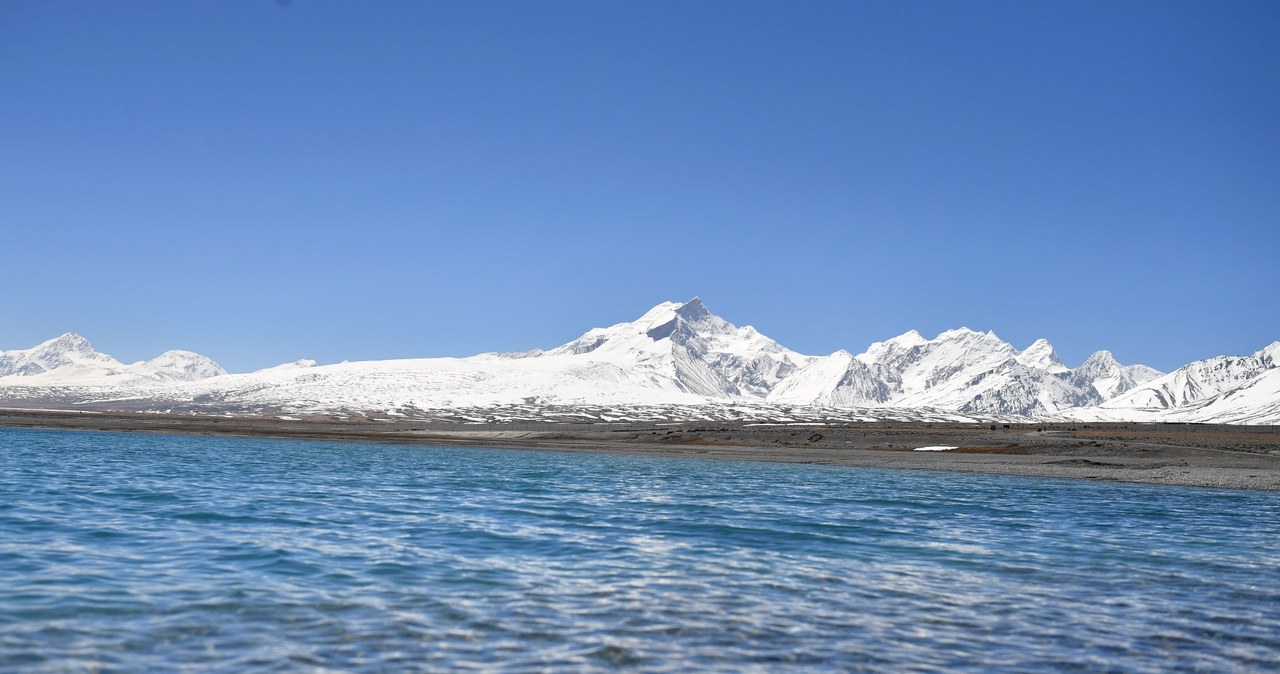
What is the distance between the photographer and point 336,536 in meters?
22.9

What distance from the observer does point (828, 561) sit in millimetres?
20750

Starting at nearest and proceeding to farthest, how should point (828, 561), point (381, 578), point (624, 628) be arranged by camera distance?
point (624, 628), point (381, 578), point (828, 561)

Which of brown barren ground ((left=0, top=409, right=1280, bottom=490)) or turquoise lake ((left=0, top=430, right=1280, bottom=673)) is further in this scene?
brown barren ground ((left=0, top=409, right=1280, bottom=490))

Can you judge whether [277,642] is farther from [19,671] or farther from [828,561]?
[828,561]

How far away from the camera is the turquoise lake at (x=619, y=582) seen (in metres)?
12.4

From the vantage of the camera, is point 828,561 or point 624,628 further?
point 828,561

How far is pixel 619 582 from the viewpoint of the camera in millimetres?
17516

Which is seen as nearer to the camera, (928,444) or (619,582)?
(619,582)

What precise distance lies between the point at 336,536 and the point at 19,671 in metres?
12.1

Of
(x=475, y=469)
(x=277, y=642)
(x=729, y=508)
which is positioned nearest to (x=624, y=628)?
(x=277, y=642)

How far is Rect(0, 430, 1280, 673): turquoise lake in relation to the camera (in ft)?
40.7

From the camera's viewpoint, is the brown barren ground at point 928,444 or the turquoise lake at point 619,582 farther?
the brown barren ground at point 928,444

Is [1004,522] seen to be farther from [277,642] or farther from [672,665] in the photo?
[277,642]

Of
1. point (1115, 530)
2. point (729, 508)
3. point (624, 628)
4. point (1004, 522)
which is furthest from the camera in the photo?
point (729, 508)
